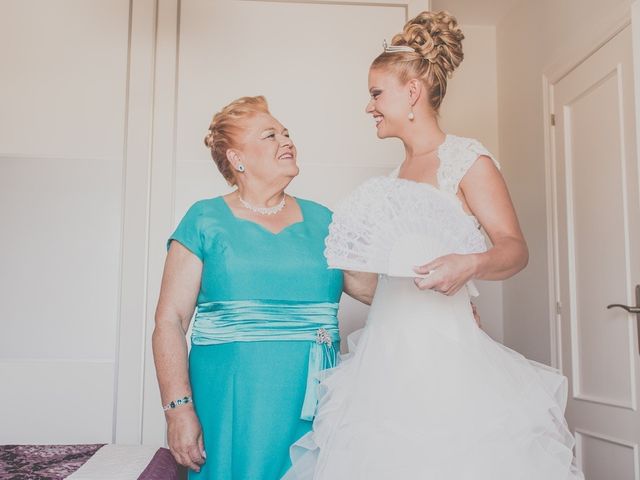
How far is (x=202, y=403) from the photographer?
6.23ft

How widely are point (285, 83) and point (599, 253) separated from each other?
1687 millimetres

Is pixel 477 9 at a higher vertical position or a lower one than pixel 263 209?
higher

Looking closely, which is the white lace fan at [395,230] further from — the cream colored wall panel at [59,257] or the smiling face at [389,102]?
the cream colored wall panel at [59,257]

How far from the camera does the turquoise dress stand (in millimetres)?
1835

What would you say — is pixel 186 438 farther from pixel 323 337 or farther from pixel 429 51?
pixel 429 51

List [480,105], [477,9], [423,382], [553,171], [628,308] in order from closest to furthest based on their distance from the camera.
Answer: [423,382], [628,308], [553,171], [477,9], [480,105]

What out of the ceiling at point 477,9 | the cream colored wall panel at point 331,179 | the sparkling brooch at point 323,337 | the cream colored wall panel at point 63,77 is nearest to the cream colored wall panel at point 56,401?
the cream colored wall panel at point 63,77

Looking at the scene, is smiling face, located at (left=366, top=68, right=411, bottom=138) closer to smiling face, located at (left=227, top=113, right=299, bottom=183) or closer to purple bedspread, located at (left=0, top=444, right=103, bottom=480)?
smiling face, located at (left=227, top=113, right=299, bottom=183)

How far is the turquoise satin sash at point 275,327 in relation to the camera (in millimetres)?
1853

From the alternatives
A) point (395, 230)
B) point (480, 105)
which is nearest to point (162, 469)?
point (395, 230)

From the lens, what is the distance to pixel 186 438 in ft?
6.03

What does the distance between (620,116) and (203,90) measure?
1891 mm

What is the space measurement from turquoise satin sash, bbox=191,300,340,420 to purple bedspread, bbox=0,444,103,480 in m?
0.48

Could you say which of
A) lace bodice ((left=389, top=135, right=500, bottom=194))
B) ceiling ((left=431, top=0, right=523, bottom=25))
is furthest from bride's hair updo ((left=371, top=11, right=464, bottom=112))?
ceiling ((left=431, top=0, right=523, bottom=25))
